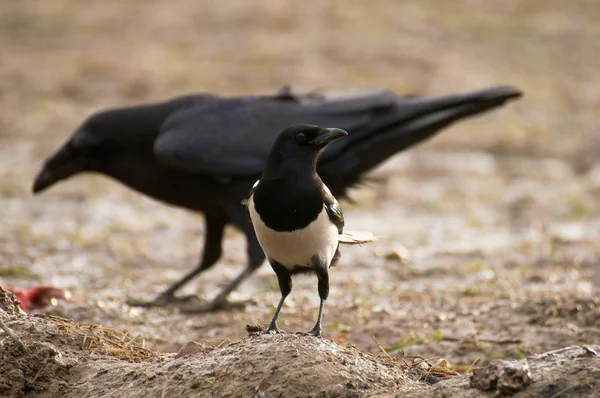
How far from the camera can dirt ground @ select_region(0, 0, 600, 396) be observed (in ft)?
18.9

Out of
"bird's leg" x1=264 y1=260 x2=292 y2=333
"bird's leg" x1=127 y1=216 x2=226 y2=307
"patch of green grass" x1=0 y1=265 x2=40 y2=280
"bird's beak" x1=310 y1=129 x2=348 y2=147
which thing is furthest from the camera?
"patch of green grass" x1=0 y1=265 x2=40 y2=280

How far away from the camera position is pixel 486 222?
29.6 ft

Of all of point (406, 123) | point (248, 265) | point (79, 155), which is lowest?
point (248, 265)

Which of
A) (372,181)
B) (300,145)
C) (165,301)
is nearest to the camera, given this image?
(300,145)

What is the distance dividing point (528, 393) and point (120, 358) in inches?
64.6

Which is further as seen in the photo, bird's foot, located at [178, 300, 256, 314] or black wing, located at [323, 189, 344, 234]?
bird's foot, located at [178, 300, 256, 314]

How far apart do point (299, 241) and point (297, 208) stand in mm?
130

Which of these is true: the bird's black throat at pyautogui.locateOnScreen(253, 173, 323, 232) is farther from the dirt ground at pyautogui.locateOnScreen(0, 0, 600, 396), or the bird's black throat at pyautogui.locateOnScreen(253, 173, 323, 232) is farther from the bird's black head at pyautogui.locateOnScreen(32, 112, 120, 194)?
the bird's black head at pyautogui.locateOnScreen(32, 112, 120, 194)

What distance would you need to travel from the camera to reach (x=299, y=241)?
3742 mm

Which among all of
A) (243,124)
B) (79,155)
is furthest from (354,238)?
(79,155)

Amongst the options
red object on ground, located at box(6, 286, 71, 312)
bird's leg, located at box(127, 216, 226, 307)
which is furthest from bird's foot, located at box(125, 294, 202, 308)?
red object on ground, located at box(6, 286, 71, 312)

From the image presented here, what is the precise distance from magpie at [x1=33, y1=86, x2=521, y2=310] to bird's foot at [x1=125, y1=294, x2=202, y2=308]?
0.6 inches

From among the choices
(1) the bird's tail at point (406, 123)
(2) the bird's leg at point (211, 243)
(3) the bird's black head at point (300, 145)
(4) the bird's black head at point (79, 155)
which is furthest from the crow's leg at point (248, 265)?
(3) the bird's black head at point (300, 145)

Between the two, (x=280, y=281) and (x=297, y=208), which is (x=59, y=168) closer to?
(x=280, y=281)
